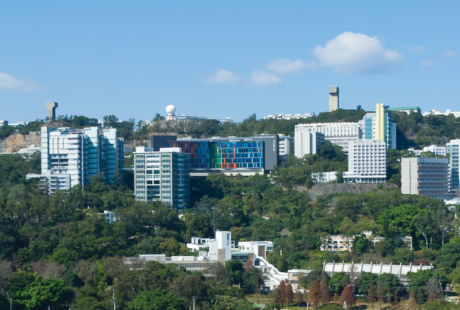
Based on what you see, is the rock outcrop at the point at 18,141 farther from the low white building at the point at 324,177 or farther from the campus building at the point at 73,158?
the low white building at the point at 324,177

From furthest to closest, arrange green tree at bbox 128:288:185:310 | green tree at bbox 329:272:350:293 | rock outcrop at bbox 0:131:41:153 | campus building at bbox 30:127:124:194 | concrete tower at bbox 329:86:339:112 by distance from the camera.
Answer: concrete tower at bbox 329:86:339:112
rock outcrop at bbox 0:131:41:153
campus building at bbox 30:127:124:194
green tree at bbox 329:272:350:293
green tree at bbox 128:288:185:310

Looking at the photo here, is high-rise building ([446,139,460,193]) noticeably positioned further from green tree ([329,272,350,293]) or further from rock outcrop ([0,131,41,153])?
rock outcrop ([0,131,41,153])

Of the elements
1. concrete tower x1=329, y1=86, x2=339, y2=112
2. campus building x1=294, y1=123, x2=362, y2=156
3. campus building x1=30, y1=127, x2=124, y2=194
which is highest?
concrete tower x1=329, y1=86, x2=339, y2=112

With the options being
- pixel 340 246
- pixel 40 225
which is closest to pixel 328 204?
pixel 340 246

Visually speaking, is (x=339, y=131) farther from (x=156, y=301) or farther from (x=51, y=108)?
(x=156, y=301)

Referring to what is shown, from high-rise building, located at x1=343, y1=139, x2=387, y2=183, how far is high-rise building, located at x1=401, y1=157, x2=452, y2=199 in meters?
2.58

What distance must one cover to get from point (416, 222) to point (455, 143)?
16954mm

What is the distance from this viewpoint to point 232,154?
62938 mm

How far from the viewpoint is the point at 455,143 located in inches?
2447

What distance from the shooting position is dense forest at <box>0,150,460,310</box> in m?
37.4

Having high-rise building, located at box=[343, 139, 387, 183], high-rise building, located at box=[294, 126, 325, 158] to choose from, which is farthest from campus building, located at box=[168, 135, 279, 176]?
high-rise building, located at box=[343, 139, 387, 183]

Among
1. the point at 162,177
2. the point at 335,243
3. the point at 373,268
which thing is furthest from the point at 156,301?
the point at 162,177

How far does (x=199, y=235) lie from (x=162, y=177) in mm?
5985

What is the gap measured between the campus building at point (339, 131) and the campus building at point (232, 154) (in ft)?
16.3
